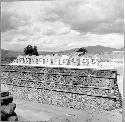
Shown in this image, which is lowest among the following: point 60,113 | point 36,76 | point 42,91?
point 60,113

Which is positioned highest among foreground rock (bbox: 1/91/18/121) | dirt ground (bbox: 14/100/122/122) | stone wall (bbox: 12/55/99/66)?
stone wall (bbox: 12/55/99/66)

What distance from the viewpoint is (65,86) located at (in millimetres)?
5168

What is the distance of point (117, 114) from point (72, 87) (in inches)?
46.6

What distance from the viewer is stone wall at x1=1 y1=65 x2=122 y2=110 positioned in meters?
4.65

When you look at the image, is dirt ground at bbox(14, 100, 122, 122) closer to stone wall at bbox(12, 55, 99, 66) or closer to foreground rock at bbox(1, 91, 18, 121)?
foreground rock at bbox(1, 91, 18, 121)

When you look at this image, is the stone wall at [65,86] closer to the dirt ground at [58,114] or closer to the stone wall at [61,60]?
the dirt ground at [58,114]

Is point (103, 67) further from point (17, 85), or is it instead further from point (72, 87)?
Result: point (17, 85)

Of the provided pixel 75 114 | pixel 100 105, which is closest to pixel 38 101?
pixel 75 114

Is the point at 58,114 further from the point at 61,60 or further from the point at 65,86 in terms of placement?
the point at 61,60

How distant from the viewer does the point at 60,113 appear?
485 centimetres

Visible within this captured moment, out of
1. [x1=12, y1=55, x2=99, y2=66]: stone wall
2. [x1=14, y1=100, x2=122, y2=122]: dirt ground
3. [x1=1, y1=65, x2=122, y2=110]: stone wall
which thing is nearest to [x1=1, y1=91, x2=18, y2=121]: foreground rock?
[x1=14, y1=100, x2=122, y2=122]: dirt ground

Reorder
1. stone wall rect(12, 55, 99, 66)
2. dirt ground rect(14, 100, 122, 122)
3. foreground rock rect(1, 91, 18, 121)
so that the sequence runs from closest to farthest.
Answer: foreground rock rect(1, 91, 18, 121) → dirt ground rect(14, 100, 122, 122) → stone wall rect(12, 55, 99, 66)

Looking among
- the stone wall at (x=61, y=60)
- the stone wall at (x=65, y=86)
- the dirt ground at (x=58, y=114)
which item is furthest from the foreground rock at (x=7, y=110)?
the stone wall at (x=61, y=60)

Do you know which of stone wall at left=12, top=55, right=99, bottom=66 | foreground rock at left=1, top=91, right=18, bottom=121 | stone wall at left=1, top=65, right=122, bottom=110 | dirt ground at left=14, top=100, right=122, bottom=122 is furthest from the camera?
stone wall at left=12, top=55, right=99, bottom=66
